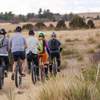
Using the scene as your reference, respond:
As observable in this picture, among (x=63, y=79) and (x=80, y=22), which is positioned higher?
(x=63, y=79)

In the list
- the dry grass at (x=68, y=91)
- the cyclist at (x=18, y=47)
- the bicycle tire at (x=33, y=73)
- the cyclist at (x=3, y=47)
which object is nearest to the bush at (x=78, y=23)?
the bicycle tire at (x=33, y=73)

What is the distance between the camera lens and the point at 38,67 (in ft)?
51.3

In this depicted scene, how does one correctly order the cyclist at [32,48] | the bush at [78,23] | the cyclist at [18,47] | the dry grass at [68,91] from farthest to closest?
the bush at [78,23]
the cyclist at [32,48]
the cyclist at [18,47]
the dry grass at [68,91]

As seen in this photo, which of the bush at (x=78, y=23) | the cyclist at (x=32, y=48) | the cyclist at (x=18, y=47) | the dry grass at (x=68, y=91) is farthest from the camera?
the bush at (x=78, y=23)

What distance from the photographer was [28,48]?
50.5 ft

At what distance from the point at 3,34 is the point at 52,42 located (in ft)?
7.94

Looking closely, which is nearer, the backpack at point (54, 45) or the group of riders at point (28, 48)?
the group of riders at point (28, 48)

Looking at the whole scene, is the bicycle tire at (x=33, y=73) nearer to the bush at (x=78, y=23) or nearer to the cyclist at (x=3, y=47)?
the cyclist at (x=3, y=47)

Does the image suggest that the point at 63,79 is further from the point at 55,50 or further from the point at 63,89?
the point at 55,50

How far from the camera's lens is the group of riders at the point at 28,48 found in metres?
14.4

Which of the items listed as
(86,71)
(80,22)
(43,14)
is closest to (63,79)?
(86,71)

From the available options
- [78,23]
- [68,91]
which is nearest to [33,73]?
[68,91]

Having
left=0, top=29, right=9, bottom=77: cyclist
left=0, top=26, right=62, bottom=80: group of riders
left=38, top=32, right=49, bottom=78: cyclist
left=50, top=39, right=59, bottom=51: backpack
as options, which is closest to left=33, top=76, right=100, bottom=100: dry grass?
left=0, top=29, right=9, bottom=77: cyclist

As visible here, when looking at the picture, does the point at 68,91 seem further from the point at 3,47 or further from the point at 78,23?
the point at 78,23
